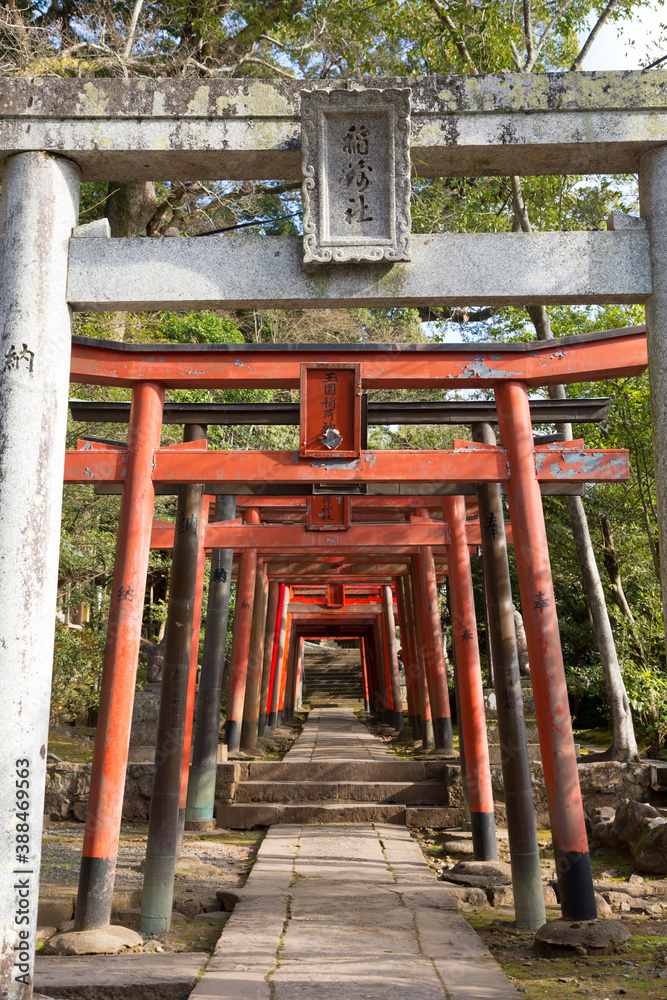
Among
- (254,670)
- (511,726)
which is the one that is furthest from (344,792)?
(511,726)

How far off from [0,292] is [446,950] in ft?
15.3

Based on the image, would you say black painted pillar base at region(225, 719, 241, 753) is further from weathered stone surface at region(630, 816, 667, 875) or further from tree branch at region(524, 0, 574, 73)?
tree branch at region(524, 0, 574, 73)

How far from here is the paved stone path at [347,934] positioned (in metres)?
4.80

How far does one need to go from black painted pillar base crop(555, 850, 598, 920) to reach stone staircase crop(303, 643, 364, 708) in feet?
98.4

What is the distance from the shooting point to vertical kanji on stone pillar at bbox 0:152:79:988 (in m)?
4.09

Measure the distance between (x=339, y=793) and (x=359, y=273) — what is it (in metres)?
8.50

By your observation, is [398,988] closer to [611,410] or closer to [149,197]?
[611,410]

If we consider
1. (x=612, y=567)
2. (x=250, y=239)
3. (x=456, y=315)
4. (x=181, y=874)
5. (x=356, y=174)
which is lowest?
(x=181, y=874)

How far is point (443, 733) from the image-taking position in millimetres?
14555

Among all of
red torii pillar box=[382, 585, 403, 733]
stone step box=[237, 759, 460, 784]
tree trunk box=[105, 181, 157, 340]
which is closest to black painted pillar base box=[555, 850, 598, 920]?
stone step box=[237, 759, 460, 784]

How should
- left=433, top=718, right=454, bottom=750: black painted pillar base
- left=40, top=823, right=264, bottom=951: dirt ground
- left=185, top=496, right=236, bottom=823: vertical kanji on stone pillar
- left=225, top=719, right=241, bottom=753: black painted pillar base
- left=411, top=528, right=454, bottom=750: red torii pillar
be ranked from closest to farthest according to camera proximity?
1. left=40, top=823, right=264, bottom=951: dirt ground
2. left=185, top=496, right=236, bottom=823: vertical kanji on stone pillar
3. left=411, top=528, right=454, bottom=750: red torii pillar
4. left=433, top=718, right=454, bottom=750: black painted pillar base
5. left=225, top=719, right=241, bottom=753: black painted pillar base

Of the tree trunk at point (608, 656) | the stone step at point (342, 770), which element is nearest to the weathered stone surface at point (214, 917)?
the stone step at point (342, 770)

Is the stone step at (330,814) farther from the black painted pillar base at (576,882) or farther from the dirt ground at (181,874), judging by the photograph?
the black painted pillar base at (576,882)

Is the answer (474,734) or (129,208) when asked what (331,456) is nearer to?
(474,734)
